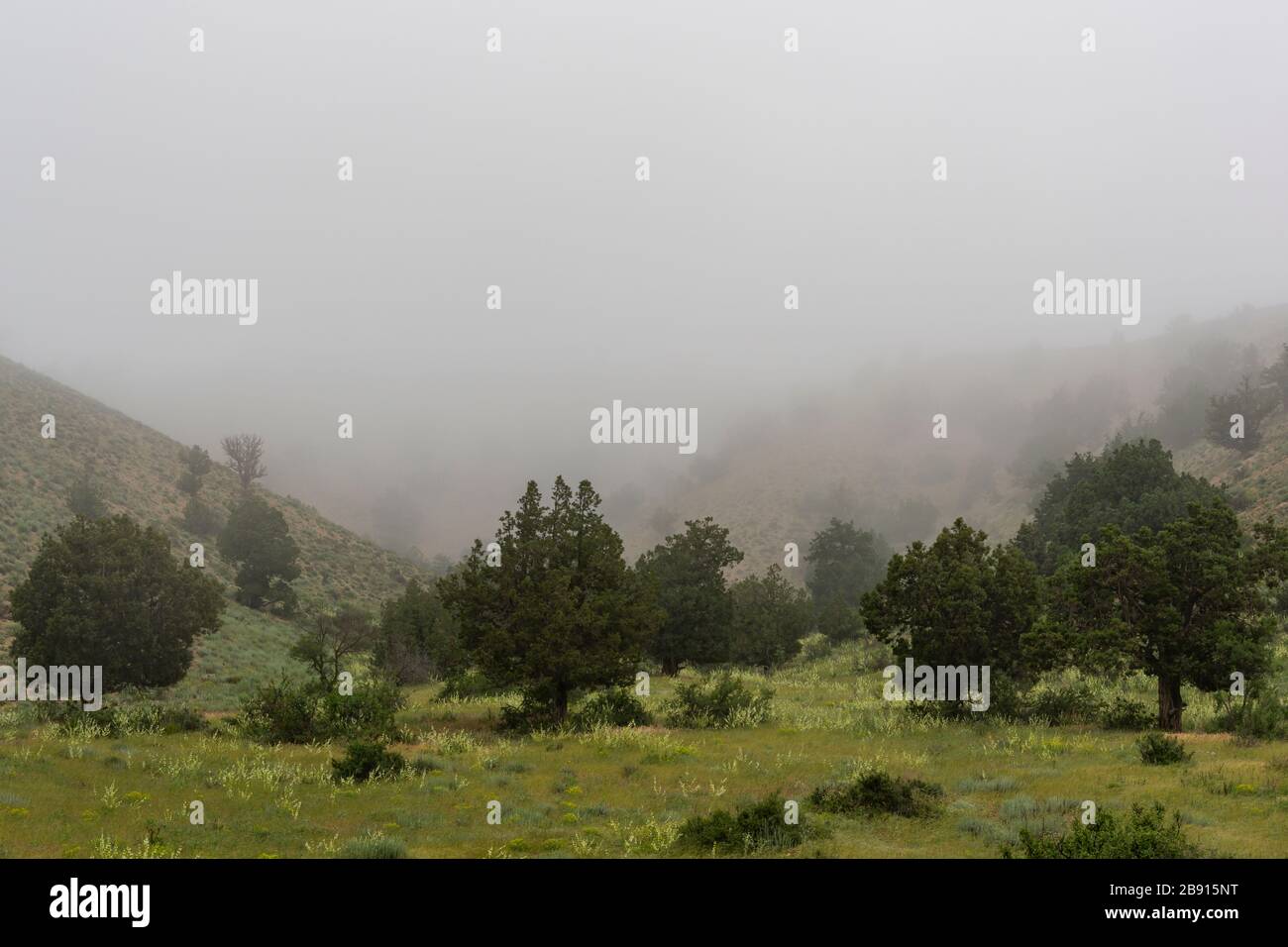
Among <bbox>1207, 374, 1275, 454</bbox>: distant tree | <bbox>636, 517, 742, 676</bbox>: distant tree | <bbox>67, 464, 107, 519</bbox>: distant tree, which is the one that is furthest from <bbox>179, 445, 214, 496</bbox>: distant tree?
<bbox>1207, 374, 1275, 454</bbox>: distant tree

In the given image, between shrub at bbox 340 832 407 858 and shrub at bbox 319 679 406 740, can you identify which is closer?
shrub at bbox 340 832 407 858

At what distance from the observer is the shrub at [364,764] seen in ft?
60.0

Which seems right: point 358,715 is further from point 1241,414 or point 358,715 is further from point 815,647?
point 1241,414

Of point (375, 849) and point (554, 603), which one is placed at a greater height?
point (554, 603)

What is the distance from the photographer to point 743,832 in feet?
41.0

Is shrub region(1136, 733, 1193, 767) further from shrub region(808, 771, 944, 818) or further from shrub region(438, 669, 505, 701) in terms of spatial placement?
shrub region(438, 669, 505, 701)

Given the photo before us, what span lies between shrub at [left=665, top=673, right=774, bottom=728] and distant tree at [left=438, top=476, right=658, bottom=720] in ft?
9.40

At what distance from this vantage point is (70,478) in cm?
7106

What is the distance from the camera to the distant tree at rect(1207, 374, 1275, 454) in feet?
223

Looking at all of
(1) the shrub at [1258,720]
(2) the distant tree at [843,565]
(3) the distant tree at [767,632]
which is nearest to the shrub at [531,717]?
(1) the shrub at [1258,720]

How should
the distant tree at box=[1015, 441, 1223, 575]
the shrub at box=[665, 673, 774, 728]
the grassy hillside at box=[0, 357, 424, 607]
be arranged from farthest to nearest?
1. the grassy hillside at box=[0, 357, 424, 607]
2. the distant tree at box=[1015, 441, 1223, 575]
3. the shrub at box=[665, 673, 774, 728]

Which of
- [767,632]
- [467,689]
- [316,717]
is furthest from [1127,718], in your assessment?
[767,632]

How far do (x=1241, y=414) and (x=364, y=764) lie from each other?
7767 centimetres

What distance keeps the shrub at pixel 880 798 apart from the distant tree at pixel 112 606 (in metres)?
27.8
